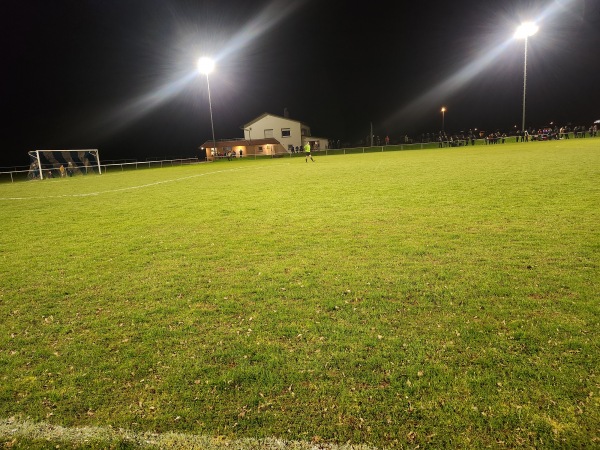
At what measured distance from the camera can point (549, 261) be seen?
524 centimetres

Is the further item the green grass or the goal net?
the goal net

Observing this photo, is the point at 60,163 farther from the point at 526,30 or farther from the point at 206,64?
the point at 526,30

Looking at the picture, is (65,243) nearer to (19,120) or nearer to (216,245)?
(216,245)

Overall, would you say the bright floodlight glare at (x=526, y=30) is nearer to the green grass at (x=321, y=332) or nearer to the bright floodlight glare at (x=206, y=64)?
the bright floodlight glare at (x=206, y=64)

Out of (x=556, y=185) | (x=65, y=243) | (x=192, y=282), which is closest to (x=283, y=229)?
(x=192, y=282)

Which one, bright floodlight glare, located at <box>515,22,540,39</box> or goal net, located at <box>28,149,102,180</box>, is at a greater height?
bright floodlight glare, located at <box>515,22,540,39</box>

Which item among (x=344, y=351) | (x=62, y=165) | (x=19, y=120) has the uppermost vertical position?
(x=19, y=120)

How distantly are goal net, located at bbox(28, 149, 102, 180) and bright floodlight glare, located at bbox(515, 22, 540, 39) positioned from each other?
49.7m

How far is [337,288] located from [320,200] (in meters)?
6.85

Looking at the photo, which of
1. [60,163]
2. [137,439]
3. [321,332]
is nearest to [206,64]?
[60,163]

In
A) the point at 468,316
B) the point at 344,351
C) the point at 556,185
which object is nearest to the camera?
the point at 344,351

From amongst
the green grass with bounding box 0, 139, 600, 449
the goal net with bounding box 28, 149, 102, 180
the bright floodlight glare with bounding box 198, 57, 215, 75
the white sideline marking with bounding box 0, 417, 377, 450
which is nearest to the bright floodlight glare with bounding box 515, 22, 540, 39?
the bright floodlight glare with bounding box 198, 57, 215, 75

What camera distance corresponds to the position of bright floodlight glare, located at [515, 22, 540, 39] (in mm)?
A: 43062

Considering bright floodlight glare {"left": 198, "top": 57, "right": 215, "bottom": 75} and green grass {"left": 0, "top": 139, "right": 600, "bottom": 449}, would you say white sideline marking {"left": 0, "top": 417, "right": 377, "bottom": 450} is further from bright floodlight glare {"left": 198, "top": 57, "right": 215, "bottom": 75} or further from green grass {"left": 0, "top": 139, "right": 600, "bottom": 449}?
bright floodlight glare {"left": 198, "top": 57, "right": 215, "bottom": 75}
